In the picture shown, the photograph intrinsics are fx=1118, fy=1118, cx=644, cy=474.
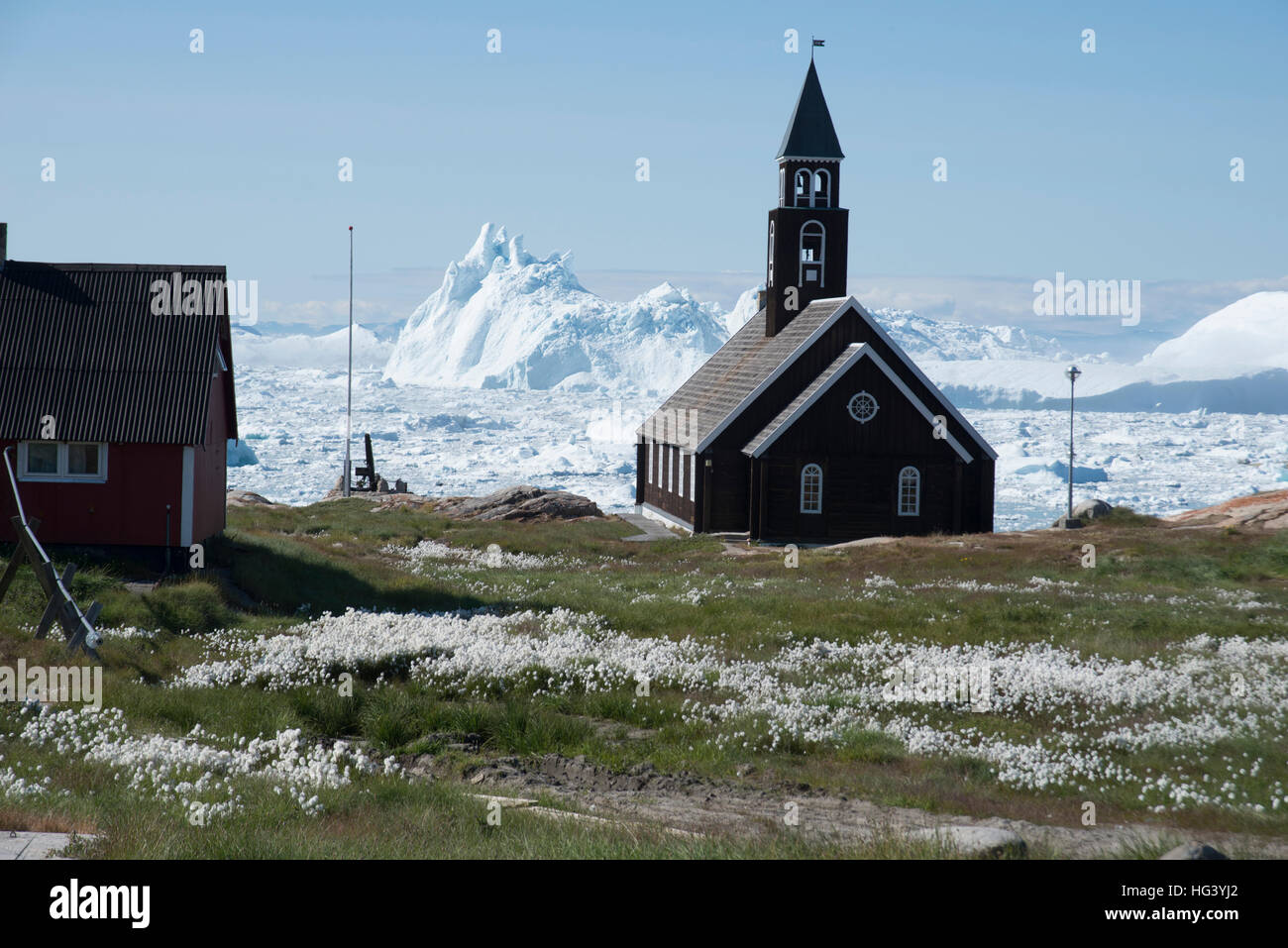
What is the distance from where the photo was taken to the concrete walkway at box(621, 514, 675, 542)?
41250 millimetres

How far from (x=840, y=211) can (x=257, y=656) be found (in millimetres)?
34239

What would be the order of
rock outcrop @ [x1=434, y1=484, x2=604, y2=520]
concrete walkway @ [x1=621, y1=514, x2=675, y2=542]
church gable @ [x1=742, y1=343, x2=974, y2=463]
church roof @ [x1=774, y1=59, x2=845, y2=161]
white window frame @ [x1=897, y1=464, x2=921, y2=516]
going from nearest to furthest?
church gable @ [x1=742, y1=343, x2=974, y2=463] < white window frame @ [x1=897, y1=464, x2=921, y2=516] < concrete walkway @ [x1=621, y1=514, x2=675, y2=542] < church roof @ [x1=774, y1=59, x2=845, y2=161] < rock outcrop @ [x1=434, y1=484, x2=604, y2=520]

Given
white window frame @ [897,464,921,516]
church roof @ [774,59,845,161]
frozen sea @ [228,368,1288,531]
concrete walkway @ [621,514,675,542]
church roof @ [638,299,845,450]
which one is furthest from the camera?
frozen sea @ [228,368,1288,531]

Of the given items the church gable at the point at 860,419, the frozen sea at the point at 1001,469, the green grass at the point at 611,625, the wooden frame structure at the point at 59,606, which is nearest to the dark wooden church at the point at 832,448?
the church gable at the point at 860,419

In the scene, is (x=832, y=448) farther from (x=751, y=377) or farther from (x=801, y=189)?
(x=801, y=189)

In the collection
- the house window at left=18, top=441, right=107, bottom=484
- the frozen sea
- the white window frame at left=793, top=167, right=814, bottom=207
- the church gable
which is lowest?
the frozen sea

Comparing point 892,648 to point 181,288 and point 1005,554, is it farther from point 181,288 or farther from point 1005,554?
point 181,288

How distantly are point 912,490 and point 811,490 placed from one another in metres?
3.74

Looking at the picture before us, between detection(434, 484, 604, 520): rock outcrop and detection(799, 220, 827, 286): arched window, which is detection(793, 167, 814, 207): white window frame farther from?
detection(434, 484, 604, 520): rock outcrop

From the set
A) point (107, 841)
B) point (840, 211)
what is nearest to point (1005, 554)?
point (840, 211)

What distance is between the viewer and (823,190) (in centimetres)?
4566

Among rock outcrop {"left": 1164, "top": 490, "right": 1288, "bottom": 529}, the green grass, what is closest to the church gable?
the green grass

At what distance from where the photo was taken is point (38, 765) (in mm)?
10898

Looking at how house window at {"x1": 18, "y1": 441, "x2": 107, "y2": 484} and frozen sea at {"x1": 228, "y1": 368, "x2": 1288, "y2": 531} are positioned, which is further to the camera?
frozen sea at {"x1": 228, "y1": 368, "x2": 1288, "y2": 531}
